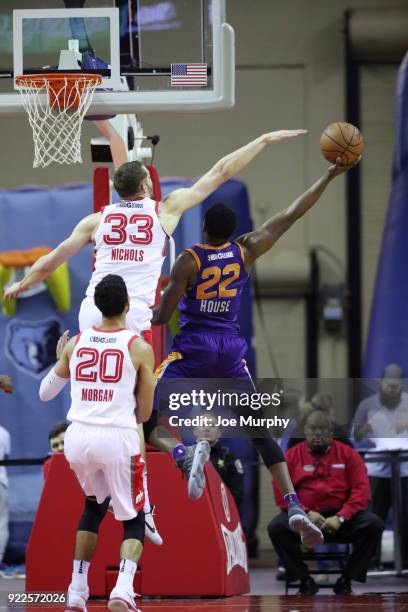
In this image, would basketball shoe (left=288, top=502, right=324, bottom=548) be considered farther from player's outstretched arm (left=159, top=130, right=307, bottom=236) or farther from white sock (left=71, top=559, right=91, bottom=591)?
player's outstretched arm (left=159, top=130, right=307, bottom=236)

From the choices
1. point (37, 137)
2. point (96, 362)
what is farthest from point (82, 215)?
point (96, 362)

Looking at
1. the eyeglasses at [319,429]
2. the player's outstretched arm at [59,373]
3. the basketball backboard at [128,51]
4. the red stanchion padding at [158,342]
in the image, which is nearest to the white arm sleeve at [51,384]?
the player's outstretched arm at [59,373]

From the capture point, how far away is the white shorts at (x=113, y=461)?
7.25 meters

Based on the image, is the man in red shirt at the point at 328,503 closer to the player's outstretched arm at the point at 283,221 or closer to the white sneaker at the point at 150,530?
the player's outstretched arm at the point at 283,221

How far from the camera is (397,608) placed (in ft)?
27.6

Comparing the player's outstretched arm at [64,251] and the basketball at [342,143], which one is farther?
the basketball at [342,143]

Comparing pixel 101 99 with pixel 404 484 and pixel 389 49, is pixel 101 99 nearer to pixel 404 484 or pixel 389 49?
pixel 404 484

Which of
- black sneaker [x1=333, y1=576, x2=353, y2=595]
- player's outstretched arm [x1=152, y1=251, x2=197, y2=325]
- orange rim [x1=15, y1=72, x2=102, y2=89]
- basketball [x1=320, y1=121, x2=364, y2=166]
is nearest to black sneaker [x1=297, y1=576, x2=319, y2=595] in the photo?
black sneaker [x1=333, y1=576, x2=353, y2=595]

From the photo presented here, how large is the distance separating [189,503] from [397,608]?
179cm

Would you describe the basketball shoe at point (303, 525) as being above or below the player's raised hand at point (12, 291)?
below

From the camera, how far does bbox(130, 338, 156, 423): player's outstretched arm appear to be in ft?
24.1

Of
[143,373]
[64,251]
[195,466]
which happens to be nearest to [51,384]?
[143,373]

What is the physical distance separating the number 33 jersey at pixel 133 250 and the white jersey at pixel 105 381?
948 millimetres

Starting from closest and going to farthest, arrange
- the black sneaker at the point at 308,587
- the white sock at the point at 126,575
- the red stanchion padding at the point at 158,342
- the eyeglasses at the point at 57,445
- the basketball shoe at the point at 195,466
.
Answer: the white sock at the point at 126,575 < the basketball shoe at the point at 195,466 < the red stanchion padding at the point at 158,342 < the black sneaker at the point at 308,587 < the eyeglasses at the point at 57,445
